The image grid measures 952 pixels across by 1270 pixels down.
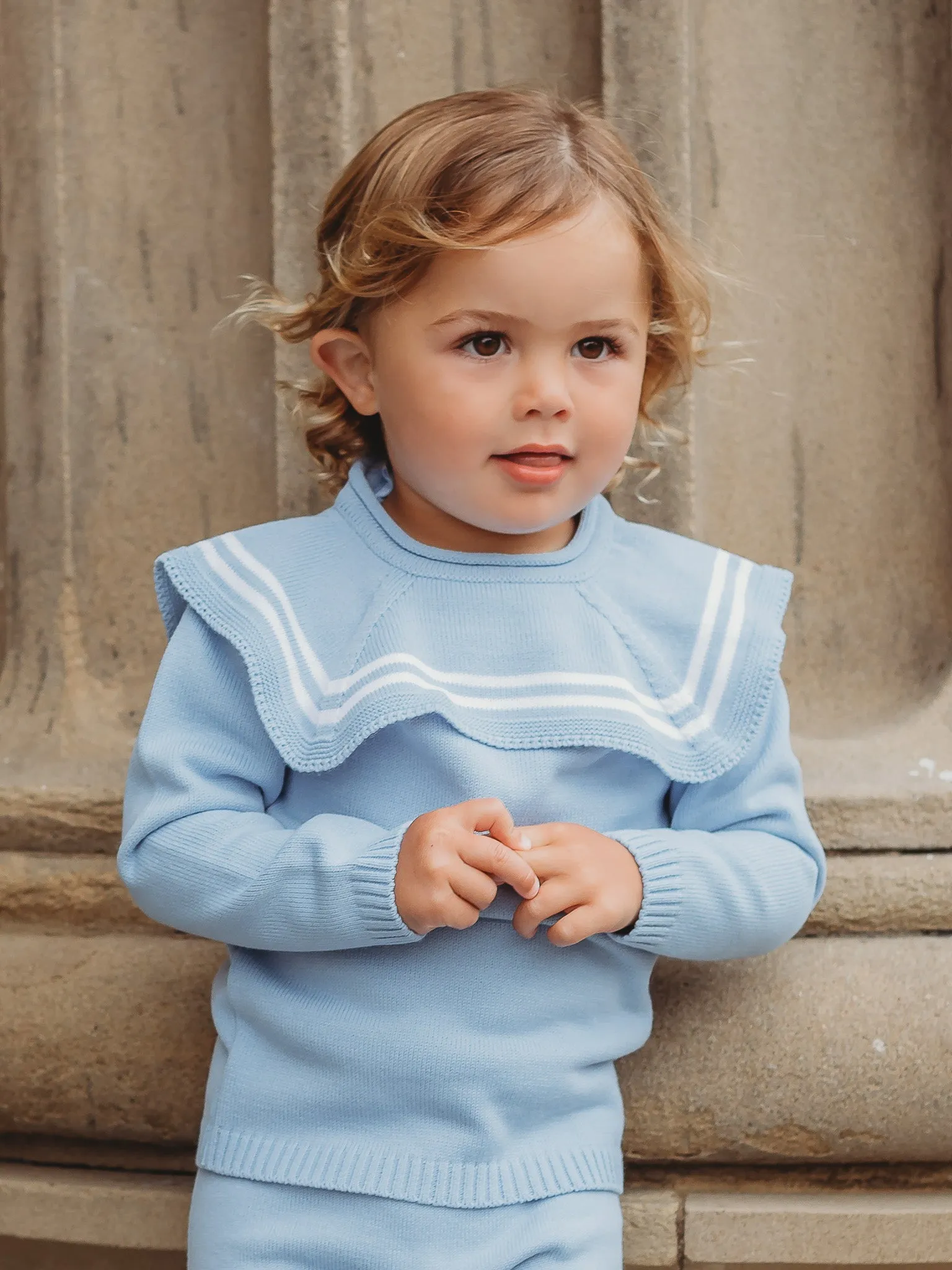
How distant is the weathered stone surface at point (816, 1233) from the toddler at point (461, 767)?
0.65 ft

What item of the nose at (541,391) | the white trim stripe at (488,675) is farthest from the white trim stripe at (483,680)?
the nose at (541,391)

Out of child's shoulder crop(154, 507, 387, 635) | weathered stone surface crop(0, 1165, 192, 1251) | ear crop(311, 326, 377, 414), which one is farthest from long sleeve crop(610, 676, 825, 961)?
weathered stone surface crop(0, 1165, 192, 1251)

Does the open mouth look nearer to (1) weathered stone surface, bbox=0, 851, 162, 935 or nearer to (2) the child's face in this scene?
(2) the child's face

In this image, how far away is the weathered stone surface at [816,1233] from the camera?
4.42 feet

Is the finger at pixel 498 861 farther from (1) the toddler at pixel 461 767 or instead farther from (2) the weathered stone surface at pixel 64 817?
(2) the weathered stone surface at pixel 64 817

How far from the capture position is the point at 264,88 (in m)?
1.54

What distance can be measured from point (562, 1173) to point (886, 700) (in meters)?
0.65

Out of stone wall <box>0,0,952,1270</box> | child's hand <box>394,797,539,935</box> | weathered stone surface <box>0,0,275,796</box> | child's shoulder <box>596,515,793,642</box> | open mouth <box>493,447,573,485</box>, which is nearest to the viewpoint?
child's hand <box>394,797,539,935</box>

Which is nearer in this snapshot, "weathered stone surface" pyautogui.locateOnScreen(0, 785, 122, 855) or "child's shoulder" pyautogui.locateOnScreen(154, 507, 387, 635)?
"child's shoulder" pyautogui.locateOnScreen(154, 507, 387, 635)

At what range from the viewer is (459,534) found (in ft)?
4.13

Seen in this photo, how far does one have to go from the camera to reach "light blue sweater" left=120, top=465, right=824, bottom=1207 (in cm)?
113

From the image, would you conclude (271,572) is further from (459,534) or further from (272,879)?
(272,879)

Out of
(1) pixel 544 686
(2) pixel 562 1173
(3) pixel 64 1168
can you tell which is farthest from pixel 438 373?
(3) pixel 64 1168

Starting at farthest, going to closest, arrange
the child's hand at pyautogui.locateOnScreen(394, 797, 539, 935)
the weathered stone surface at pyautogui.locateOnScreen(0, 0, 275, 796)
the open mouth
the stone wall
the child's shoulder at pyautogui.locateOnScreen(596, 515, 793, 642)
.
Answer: the weathered stone surface at pyautogui.locateOnScreen(0, 0, 275, 796) → the stone wall → the child's shoulder at pyautogui.locateOnScreen(596, 515, 793, 642) → the open mouth → the child's hand at pyautogui.locateOnScreen(394, 797, 539, 935)
